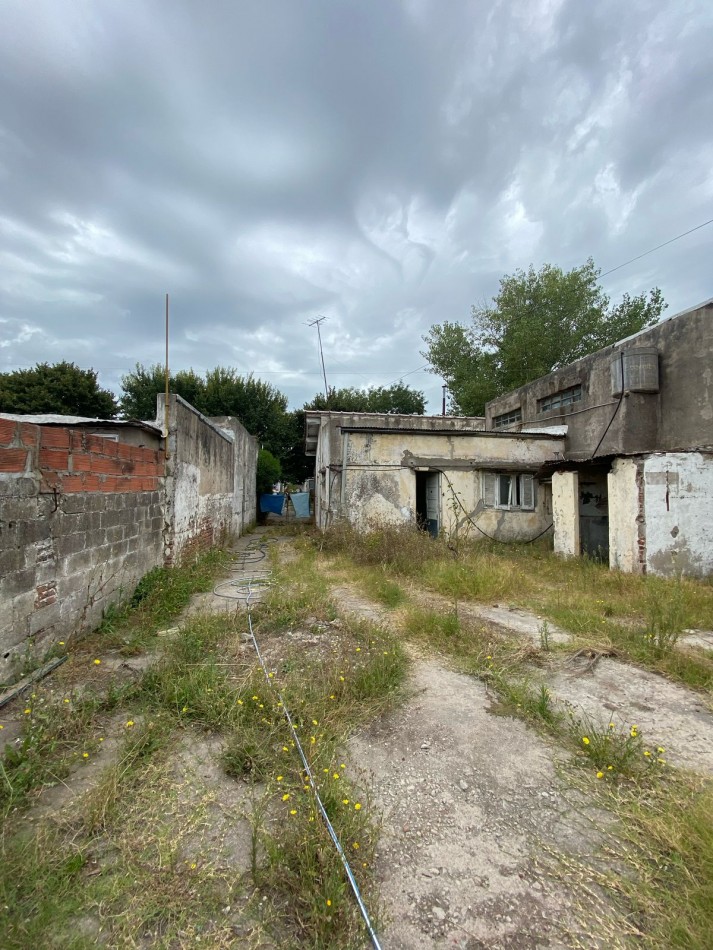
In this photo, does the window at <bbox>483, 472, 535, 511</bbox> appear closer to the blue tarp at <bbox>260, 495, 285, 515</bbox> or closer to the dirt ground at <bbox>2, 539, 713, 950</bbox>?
the dirt ground at <bbox>2, 539, 713, 950</bbox>

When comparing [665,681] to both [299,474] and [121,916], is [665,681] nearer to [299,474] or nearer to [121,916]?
[121,916]

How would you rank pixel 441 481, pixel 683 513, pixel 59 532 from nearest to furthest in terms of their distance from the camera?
1. pixel 59 532
2. pixel 683 513
3. pixel 441 481

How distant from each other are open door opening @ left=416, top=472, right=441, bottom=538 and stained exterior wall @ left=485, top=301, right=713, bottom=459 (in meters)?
3.97

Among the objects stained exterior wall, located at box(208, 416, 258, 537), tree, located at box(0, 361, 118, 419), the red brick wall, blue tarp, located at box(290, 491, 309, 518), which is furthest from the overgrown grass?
tree, located at box(0, 361, 118, 419)

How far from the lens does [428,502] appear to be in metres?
10.8

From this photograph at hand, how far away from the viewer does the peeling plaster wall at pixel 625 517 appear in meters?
6.62

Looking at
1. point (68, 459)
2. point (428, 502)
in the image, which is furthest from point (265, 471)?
point (68, 459)

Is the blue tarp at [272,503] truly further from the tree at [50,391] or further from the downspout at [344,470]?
the downspout at [344,470]

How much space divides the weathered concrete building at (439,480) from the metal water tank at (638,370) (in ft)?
7.52

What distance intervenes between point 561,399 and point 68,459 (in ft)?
42.7

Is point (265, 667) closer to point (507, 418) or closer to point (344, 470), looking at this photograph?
point (344, 470)

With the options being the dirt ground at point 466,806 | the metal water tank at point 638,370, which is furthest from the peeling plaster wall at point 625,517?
the dirt ground at point 466,806

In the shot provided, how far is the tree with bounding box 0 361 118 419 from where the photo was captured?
706 inches

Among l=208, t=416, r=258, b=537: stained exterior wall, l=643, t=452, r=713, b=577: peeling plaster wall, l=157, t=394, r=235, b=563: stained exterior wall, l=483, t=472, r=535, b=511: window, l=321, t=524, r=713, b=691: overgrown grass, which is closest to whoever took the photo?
l=321, t=524, r=713, b=691: overgrown grass
